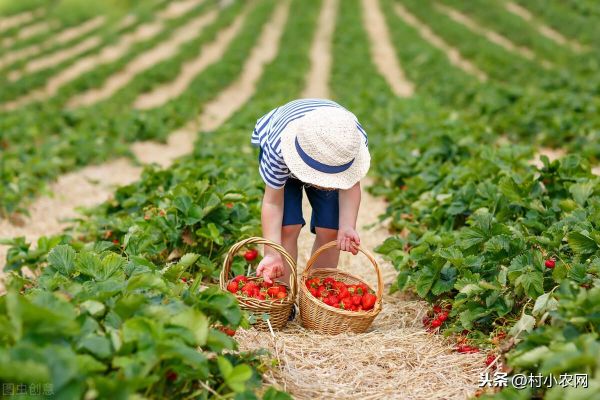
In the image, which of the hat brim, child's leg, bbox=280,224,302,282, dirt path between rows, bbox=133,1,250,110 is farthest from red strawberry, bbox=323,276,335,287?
dirt path between rows, bbox=133,1,250,110

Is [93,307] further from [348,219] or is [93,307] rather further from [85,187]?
[85,187]

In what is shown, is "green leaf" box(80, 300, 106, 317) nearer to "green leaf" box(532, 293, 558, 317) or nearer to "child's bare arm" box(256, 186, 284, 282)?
"child's bare arm" box(256, 186, 284, 282)

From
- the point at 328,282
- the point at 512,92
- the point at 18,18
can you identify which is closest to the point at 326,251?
the point at 328,282

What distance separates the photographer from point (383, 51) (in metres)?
23.5

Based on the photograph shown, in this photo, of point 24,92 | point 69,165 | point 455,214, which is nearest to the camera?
point 455,214

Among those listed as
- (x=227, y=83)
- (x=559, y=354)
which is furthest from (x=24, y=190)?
(x=227, y=83)

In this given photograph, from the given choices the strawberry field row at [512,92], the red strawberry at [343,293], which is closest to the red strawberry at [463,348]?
the red strawberry at [343,293]

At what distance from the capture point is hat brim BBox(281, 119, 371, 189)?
3.32 m

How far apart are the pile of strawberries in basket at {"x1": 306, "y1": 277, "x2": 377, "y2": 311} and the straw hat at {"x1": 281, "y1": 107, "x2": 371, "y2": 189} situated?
0.67 meters

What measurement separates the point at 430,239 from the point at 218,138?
543 cm

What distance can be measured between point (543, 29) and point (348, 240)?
81.6 feet

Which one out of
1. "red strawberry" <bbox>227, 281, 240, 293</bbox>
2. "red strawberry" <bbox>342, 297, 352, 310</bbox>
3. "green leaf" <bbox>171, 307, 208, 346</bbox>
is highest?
"green leaf" <bbox>171, 307, 208, 346</bbox>

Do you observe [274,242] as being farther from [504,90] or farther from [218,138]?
[504,90]

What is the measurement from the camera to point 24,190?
6.73 metres
